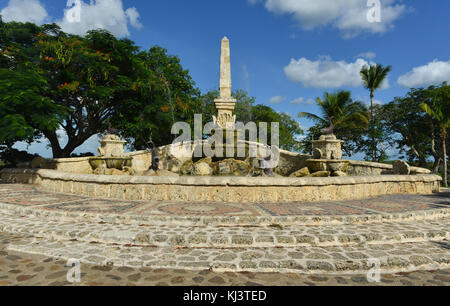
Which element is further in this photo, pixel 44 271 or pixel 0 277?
pixel 44 271

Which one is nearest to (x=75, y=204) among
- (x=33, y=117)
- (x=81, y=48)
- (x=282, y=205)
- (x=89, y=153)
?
(x=282, y=205)

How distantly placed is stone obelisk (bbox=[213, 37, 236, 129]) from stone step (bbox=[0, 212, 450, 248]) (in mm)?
10133

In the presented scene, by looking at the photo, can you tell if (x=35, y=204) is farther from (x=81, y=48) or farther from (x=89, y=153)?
(x=89, y=153)

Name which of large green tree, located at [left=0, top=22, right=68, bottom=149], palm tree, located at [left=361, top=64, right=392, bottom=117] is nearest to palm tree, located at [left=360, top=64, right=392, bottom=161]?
palm tree, located at [left=361, top=64, right=392, bottom=117]

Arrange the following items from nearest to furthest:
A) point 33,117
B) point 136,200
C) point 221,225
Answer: point 221,225 → point 136,200 → point 33,117

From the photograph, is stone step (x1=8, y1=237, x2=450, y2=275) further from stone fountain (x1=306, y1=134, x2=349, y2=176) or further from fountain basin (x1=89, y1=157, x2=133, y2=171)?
fountain basin (x1=89, y1=157, x2=133, y2=171)

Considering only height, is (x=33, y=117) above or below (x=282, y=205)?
above

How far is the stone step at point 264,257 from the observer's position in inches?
135

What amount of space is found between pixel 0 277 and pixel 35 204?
13.1 ft

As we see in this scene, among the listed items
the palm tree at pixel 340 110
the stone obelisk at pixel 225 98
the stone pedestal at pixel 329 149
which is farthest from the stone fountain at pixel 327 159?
the palm tree at pixel 340 110

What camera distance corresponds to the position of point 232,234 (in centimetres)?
439
